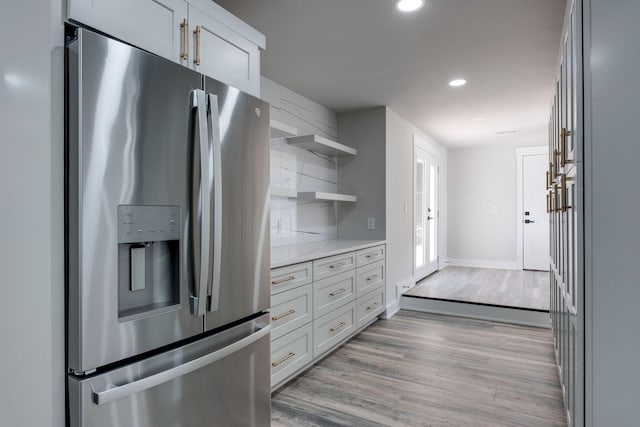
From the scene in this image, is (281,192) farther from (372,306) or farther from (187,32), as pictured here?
(372,306)

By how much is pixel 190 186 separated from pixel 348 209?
3.07 m

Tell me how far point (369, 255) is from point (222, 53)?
2508 millimetres

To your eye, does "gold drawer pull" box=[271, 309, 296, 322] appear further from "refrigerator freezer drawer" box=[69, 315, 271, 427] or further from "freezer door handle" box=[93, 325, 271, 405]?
"freezer door handle" box=[93, 325, 271, 405]

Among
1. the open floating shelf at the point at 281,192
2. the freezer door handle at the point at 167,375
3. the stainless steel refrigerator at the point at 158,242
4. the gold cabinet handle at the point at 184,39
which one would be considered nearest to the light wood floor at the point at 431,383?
the stainless steel refrigerator at the point at 158,242

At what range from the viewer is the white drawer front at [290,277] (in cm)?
231

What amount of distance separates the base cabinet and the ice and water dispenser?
0.97 meters

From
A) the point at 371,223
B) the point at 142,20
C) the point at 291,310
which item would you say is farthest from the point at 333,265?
the point at 142,20

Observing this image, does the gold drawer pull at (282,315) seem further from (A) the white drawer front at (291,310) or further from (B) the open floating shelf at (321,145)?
(B) the open floating shelf at (321,145)

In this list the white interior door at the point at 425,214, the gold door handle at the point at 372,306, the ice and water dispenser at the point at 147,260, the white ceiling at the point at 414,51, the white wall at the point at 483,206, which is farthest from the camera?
the white wall at the point at 483,206

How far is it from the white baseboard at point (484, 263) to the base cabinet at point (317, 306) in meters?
3.85

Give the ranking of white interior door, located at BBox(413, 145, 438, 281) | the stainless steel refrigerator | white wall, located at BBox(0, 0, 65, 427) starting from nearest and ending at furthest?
white wall, located at BBox(0, 0, 65, 427) → the stainless steel refrigerator → white interior door, located at BBox(413, 145, 438, 281)

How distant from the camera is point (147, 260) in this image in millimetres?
1287

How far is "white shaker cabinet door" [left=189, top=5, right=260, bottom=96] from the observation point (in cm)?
154

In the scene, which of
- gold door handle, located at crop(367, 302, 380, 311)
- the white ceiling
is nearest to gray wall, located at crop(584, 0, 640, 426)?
the white ceiling
